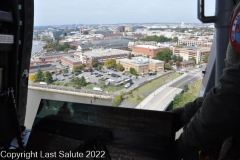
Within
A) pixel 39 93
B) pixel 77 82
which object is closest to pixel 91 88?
pixel 77 82

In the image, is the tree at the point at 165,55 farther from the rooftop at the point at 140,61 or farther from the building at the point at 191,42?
the building at the point at 191,42

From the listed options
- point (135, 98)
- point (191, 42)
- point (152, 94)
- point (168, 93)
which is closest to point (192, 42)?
point (191, 42)

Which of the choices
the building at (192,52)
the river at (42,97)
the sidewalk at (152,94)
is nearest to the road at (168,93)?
the sidewalk at (152,94)

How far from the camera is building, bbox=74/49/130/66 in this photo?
2.65 metres

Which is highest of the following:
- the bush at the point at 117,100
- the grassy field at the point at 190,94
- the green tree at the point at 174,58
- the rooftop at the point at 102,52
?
the rooftop at the point at 102,52

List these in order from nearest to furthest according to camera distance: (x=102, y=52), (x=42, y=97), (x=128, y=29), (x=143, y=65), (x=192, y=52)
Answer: (x=42, y=97)
(x=143, y=65)
(x=192, y=52)
(x=102, y=52)
(x=128, y=29)

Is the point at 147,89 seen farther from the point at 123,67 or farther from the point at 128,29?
the point at 128,29

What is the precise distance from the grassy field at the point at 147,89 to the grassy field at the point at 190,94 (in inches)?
7.8

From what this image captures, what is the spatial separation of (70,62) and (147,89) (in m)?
0.80

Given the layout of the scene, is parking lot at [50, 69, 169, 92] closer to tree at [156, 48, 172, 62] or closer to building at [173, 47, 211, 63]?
tree at [156, 48, 172, 62]

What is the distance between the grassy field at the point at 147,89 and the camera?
2.51m

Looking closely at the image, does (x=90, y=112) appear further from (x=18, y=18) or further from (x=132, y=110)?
(x=18, y=18)

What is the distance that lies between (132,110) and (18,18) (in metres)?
1.03

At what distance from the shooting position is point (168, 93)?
2617 mm
